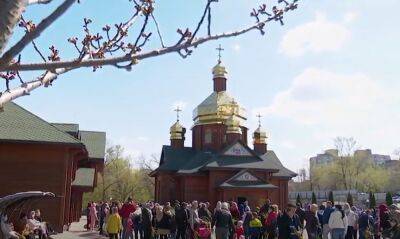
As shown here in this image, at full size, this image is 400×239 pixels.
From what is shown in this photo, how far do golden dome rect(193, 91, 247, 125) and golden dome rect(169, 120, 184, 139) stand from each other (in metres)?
1.56

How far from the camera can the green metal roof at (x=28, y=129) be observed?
21125 mm

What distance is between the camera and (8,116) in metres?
23.3

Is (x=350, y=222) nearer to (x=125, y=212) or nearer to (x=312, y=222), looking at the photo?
(x=312, y=222)

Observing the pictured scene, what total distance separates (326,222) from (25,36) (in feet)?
Answer: 48.5

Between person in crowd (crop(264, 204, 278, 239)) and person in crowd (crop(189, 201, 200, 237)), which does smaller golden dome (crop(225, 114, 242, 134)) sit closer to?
person in crowd (crop(189, 201, 200, 237))

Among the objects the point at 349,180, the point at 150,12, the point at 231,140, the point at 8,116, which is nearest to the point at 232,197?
the point at 231,140

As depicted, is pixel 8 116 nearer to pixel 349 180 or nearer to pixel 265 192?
pixel 265 192

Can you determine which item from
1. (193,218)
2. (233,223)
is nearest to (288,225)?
(233,223)

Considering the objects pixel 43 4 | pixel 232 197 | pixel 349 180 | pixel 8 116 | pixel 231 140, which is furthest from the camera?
pixel 349 180

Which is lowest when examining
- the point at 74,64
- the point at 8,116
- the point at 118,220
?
the point at 118,220

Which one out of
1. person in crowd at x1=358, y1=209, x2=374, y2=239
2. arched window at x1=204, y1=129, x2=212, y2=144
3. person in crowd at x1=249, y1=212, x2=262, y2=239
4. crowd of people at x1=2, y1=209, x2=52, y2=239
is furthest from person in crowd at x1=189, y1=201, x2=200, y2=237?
arched window at x1=204, y1=129, x2=212, y2=144

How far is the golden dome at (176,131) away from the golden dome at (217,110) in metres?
1.56

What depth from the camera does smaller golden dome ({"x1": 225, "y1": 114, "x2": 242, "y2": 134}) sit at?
41031mm

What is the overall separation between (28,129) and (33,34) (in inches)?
799
